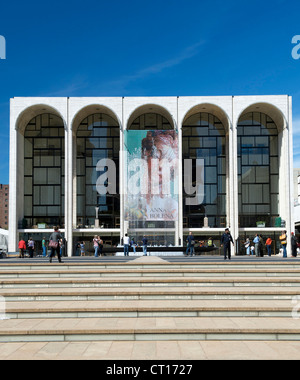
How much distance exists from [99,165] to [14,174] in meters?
9.10

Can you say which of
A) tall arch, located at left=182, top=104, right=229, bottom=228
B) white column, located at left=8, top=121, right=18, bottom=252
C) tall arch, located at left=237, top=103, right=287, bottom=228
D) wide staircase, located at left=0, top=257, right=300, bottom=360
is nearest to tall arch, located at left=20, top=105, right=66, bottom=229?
white column, located at left=8, top=121, right=18, bottom=252

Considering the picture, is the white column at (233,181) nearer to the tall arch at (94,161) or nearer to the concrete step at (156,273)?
the tall arch at (94,161)

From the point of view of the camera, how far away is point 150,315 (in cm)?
911

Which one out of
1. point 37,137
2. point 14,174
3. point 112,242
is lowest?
point 112,242

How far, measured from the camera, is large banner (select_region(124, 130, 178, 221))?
4209 cm

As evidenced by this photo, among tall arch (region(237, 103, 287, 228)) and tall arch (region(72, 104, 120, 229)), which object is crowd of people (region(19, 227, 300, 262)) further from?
tall arch (region(72, 104, 120, 229))

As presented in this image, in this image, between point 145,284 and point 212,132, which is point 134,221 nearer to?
point 212,132

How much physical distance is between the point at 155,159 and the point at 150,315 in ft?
113

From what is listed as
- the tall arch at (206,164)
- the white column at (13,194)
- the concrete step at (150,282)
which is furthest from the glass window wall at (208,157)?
the concrete step at (150,282)

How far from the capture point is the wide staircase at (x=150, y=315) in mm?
7191

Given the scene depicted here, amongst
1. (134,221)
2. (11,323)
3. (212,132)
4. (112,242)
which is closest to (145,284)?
(11,323)

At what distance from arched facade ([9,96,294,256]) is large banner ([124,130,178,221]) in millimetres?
104

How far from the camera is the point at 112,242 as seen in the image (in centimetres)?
4484

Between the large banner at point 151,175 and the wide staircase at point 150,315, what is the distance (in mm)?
29422
